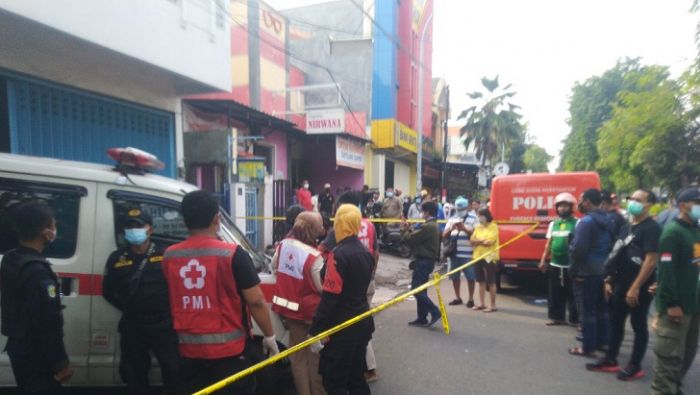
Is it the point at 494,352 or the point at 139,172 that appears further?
the point at 494,352

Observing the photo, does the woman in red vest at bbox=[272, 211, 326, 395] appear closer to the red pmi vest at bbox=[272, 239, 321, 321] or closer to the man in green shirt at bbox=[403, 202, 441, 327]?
the red pmi vest at bbox=[272, 239, 321, 321]

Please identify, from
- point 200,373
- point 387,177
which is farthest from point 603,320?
point 387,177

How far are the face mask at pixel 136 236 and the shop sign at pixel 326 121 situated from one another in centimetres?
961

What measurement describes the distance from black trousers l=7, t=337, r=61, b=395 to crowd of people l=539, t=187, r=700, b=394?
13.9ft

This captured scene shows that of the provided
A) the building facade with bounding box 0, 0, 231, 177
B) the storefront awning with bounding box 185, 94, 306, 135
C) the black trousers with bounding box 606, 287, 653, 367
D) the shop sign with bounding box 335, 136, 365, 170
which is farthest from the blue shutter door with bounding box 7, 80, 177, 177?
the black trousers with bounding box 606, 287, 653, 367

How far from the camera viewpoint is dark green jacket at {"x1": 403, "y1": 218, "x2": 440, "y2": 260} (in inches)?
212

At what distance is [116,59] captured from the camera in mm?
6082

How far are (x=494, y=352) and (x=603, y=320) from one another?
1264mm

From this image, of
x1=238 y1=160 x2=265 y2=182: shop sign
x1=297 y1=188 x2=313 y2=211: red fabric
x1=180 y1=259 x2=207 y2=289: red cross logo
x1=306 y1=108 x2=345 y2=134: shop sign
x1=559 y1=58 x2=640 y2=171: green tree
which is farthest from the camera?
x1=559 y1=58 x2=640 y2=171: green tree

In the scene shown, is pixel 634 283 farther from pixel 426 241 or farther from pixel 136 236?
pixel 136 236

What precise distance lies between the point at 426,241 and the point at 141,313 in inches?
140

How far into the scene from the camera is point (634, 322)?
3.89m

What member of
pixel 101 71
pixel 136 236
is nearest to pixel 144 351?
pixel 136 236

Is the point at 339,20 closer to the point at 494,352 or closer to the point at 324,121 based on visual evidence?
the point at 324,121
